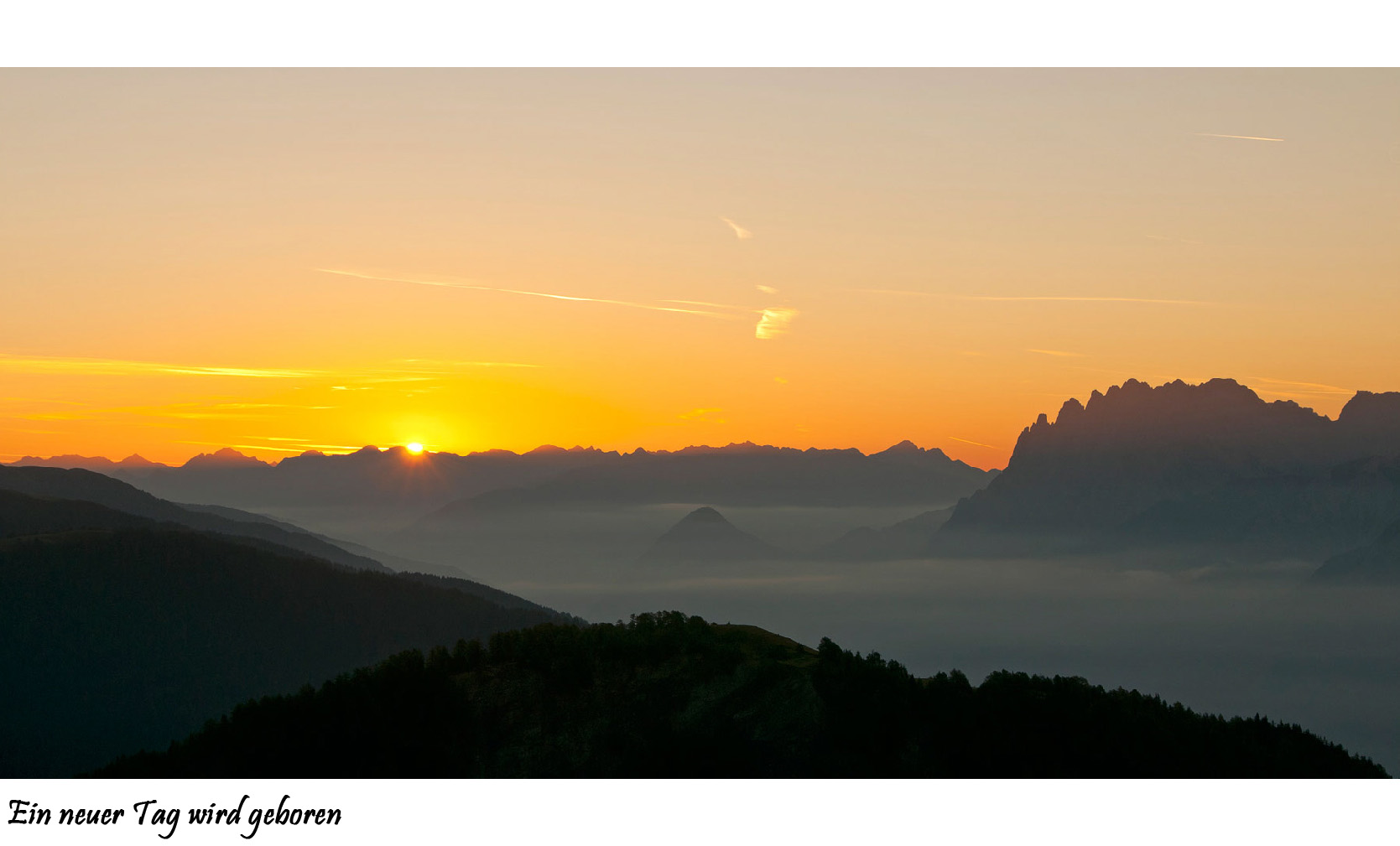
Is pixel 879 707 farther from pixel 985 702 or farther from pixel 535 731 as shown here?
pixel 535 731

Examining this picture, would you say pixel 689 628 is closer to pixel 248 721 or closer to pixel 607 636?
pixel 607 636

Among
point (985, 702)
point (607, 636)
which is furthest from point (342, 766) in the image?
point (985, 702)

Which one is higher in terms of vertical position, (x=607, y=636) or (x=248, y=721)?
(x=607, y=636)
